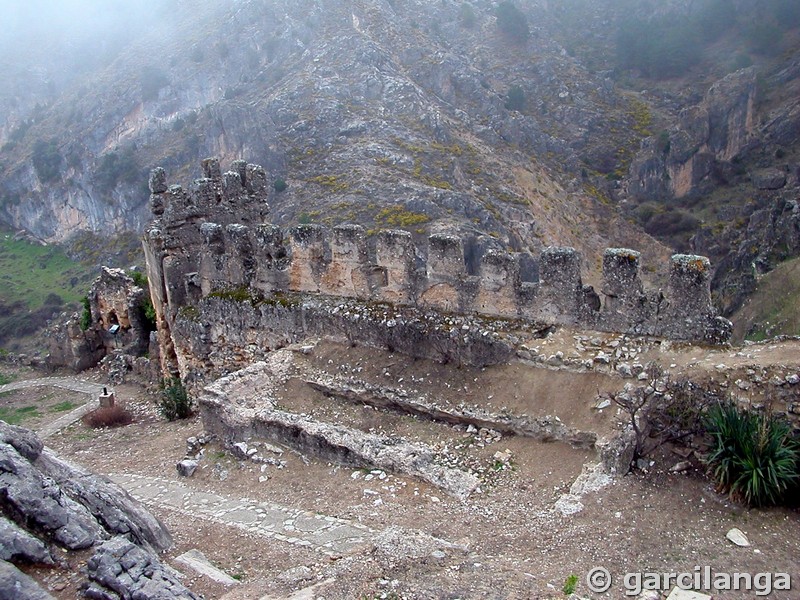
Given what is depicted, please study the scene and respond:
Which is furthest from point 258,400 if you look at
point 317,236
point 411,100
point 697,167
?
point 697,167

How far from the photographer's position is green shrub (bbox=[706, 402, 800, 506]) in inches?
320

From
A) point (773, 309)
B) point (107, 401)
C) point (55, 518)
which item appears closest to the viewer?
point (55, 518)

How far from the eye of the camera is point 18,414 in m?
21.2

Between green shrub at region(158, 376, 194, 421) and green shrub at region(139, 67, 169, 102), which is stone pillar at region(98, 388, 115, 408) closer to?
green shrub at region(158, 376, 194, 421)

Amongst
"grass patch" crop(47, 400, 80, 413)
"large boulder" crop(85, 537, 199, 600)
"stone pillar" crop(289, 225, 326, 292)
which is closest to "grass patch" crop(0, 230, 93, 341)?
"grass patch" crop(47, 400, 80, 413)

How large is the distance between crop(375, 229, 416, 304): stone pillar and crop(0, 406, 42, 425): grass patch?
12.7 metres

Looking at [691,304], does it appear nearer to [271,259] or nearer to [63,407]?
[271,259]

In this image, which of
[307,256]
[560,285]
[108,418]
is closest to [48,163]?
[108,418]

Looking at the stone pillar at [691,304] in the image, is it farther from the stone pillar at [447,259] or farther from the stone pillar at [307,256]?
the stone pillar at [307,256]

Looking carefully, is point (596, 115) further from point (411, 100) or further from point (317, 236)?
point (317, 236)

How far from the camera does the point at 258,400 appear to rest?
41.6ft

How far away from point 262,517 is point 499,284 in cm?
523

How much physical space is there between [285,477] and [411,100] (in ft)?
130

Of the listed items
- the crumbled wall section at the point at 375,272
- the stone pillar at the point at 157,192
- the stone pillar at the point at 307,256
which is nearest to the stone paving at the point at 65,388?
the crumbled wall section at the point at 375,272
